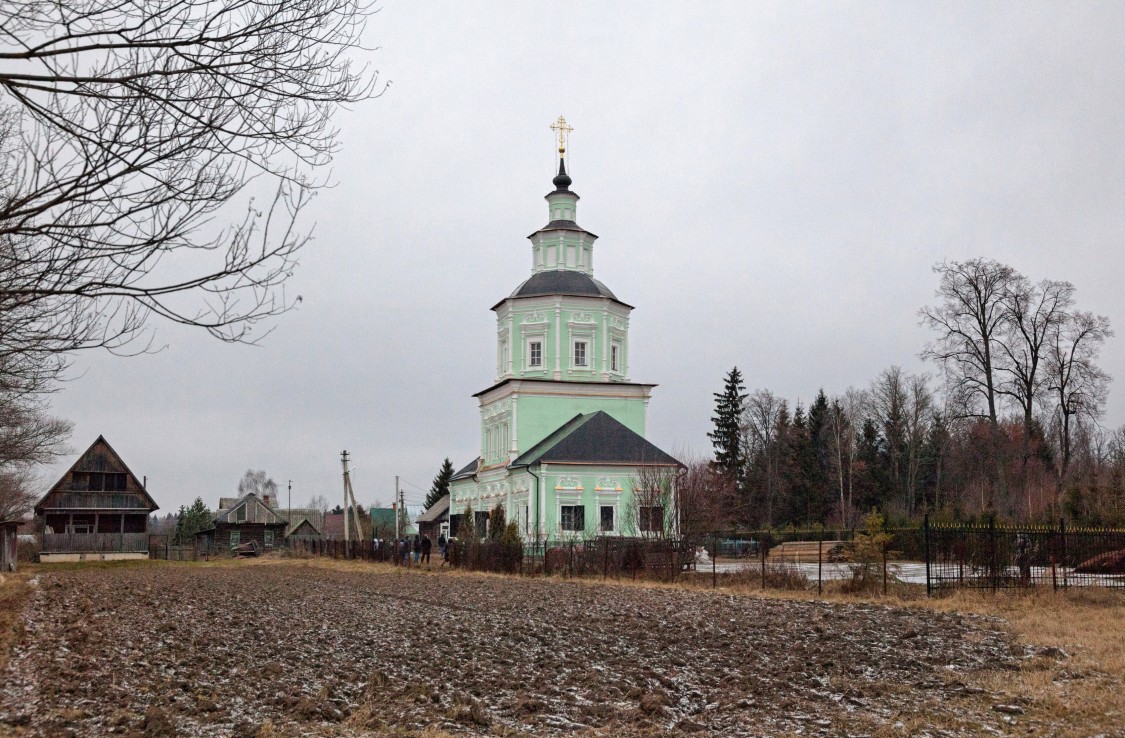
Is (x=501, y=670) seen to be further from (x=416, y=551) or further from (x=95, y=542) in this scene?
(x=95, y=542)

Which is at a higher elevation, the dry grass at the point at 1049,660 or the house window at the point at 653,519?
the house window at the point at 653,519

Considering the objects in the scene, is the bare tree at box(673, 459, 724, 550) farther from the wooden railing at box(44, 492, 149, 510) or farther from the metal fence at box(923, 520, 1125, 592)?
the wooden railing at box(44, 492, 149, 510)

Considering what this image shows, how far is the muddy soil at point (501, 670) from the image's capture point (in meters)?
9.15

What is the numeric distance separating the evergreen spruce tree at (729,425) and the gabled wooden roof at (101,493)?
1349 inches

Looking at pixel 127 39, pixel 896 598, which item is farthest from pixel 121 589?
pixel 127 39

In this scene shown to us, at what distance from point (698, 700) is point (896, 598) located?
12.0 metres

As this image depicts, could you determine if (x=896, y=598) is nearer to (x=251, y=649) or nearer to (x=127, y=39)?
(x=251, y=649)

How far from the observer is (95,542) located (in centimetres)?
5459

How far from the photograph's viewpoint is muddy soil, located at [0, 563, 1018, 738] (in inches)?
360

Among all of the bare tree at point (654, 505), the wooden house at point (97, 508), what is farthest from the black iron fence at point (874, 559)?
the wooden house at point (97, 508)

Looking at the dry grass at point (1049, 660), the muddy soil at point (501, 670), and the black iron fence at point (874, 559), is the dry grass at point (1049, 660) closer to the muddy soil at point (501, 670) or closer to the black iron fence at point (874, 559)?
the muddy soil at point (501, 670)

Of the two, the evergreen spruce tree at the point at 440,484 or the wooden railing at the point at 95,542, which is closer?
the wooden railing at the point at 95,542

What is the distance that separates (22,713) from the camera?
9.43 meters

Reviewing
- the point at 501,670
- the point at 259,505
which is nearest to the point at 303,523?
the point at 259,505
